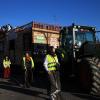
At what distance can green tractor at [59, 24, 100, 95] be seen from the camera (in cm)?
1132

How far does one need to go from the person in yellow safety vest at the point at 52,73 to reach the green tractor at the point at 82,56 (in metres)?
1.63

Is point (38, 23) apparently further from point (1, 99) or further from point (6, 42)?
point (1, 99)

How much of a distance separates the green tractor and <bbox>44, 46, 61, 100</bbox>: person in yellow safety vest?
5.36ft

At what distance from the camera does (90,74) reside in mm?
11383

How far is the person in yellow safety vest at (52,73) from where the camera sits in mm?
10016

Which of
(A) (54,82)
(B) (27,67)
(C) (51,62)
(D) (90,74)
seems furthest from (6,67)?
(A) (54,82)

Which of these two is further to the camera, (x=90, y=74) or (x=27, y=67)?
(x=27, y=67)

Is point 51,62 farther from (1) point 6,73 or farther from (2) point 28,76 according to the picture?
(1) point 6,73

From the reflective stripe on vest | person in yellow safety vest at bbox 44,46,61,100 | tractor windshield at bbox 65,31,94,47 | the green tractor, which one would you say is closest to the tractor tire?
the green tractor

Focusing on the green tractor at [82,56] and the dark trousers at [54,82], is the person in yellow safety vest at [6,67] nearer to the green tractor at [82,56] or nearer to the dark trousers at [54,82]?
the green tractor at [82,56]

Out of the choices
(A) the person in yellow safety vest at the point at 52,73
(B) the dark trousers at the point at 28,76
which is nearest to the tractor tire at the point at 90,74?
(A) the person in yellow safety vest at the point at 52,73

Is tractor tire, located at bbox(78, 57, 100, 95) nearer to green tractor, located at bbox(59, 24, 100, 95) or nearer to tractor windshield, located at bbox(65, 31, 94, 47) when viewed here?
green tractor, located at bbox(59, 24, 100, 95)

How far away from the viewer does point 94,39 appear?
15.3 meters

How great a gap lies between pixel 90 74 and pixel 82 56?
2054mm
